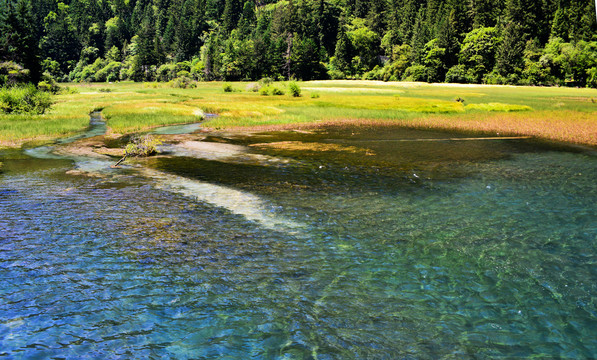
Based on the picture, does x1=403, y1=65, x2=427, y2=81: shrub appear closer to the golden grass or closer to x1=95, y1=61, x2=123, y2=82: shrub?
the golden grass

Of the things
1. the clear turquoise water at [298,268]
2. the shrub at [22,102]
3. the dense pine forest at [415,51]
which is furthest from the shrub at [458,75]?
the clear turquoise water at [298,268]

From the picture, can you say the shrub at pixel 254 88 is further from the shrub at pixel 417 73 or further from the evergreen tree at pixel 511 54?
the evergreen tree at pixel 511 54

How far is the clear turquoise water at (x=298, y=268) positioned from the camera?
25.6ft

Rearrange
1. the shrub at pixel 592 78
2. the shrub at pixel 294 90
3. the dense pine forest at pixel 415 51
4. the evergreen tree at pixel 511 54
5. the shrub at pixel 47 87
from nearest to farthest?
the shrub at pixel 294 90 → the shrub at pixel 47 87 → the shrub at pixel 592 78 → the dense pine forest at pixel 415 51 → the evergreen tree at pixel 511 54

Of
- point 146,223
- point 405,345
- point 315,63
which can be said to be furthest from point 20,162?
point 315,63

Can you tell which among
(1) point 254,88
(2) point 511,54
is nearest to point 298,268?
(1) point 254,88

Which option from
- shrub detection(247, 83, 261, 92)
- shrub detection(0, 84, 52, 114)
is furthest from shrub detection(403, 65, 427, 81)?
shrub detection(0, 84, 52, 114)

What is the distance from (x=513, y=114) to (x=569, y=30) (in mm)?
107027

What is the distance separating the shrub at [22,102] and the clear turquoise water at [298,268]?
30413mm

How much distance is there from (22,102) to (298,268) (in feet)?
157

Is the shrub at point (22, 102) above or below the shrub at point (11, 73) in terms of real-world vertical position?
below

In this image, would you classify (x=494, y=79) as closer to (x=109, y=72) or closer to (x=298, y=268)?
(x=298, y=268)

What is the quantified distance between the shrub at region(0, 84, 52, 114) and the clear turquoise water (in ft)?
99.8

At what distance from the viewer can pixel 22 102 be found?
4575cm
